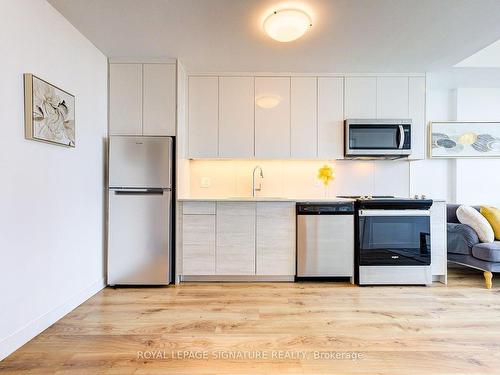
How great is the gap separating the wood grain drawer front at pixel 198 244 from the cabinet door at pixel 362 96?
6.70 feet

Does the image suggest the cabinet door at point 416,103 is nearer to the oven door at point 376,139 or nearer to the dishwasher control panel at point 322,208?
the oven door at point 376,139

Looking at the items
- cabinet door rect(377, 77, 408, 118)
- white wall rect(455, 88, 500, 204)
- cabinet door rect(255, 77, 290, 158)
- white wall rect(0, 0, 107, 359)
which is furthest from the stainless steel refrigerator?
white wall rect(455, 88, 500, 204)

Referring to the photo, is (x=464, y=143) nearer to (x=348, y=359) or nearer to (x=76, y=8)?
(x=348, y=359)

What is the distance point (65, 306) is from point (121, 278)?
61 cm

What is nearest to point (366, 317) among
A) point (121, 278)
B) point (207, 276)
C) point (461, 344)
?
point (461, 344)

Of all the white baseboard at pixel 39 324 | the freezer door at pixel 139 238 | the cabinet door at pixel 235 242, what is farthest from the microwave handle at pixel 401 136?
the white baseboard at pixel 39 324

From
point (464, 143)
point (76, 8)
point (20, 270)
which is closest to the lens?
point (20, 270)

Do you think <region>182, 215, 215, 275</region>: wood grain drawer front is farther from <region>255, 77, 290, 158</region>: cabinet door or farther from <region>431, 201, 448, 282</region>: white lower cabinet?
<region>431, 201, 448, 282</region>: white lower cabinet

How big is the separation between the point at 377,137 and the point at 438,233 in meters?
1.19

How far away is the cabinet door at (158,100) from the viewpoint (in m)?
2.85

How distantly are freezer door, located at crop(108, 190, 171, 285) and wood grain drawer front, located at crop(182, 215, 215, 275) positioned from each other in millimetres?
191

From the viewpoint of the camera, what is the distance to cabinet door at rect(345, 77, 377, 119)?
3.21 meters

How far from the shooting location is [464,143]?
11.8 ft

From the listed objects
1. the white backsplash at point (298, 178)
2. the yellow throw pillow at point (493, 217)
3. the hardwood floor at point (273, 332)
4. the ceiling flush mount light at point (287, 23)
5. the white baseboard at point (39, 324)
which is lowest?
the hardwood floor at point (273, 332)
